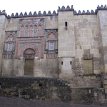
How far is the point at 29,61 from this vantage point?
16.7m

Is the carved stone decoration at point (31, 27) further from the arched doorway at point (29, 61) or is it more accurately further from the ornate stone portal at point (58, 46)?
the arched doorway at point (29, 61)

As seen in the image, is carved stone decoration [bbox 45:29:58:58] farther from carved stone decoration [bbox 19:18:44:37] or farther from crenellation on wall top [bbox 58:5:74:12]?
crenellation on wall top [bbox 58:5:74:12]

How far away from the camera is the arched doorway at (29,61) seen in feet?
53.6

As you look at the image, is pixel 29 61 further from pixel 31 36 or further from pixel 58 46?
pixel 58 46

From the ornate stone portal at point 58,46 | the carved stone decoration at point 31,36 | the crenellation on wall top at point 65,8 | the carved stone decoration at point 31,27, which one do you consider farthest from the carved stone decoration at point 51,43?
the crenellation on wall top at point 65,8

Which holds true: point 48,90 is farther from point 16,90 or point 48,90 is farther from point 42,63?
point 42,63

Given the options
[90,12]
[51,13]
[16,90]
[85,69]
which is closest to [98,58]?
[85,69]

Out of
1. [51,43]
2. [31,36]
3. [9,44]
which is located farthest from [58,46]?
[9,44]

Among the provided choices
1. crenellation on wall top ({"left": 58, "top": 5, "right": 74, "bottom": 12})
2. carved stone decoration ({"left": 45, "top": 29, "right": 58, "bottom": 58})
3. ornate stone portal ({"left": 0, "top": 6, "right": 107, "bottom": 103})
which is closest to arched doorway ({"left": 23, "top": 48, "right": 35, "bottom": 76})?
ornate stone portal ({"left": 0, "top": 6, "right": 107, "bottom": 103})

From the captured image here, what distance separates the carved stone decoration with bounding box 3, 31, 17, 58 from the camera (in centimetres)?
1702

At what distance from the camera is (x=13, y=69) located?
16469 mm

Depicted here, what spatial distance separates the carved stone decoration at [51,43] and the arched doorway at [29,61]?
1.23m

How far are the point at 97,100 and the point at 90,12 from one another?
8.31 meters

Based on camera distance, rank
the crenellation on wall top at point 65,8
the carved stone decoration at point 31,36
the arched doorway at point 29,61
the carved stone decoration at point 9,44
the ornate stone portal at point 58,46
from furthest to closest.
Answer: the crenellation on wall top at point 65,8
the carved stone decoration at point 9,44
the carved stone decoration at point 31,36
the arched doorway at point 29,61
the ornate stone portal at point 58,46
